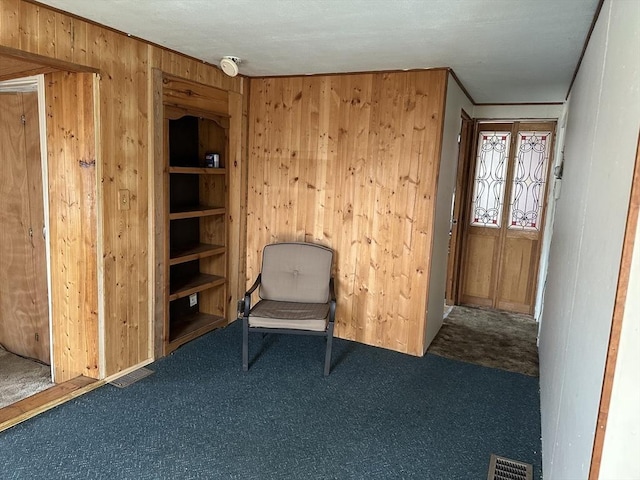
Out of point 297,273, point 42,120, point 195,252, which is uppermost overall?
point 42,120

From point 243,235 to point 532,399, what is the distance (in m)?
2.79

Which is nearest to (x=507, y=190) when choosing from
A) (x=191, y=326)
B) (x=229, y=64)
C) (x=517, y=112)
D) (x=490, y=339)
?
(x=517, y=112)

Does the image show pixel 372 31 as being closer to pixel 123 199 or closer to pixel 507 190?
pixel 123 199

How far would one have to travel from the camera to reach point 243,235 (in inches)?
171

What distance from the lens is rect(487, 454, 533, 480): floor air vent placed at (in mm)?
2281

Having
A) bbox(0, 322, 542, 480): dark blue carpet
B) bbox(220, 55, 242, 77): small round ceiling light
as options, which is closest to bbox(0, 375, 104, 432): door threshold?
bbox(0, 322, 542, 480): dark blue carpet

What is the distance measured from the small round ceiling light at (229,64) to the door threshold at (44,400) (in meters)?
2.45

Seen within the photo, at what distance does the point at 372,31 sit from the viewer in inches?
103

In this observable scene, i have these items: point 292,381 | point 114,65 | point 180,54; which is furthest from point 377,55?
point 292,381

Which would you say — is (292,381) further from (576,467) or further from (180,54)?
(180,54)

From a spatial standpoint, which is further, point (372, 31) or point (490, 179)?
point (490, 179)

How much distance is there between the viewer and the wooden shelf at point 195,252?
3.65 m

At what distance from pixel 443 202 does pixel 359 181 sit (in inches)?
29.3

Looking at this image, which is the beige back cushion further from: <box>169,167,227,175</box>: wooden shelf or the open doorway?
the open doorway
